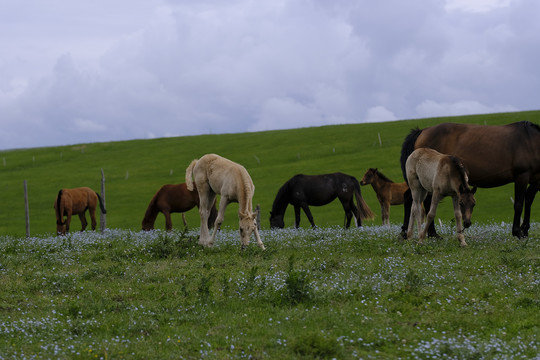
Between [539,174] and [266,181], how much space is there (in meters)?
43.1

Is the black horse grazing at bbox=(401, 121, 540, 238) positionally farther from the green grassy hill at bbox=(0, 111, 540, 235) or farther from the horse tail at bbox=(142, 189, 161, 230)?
the green grassy hill at bbox=(0, 111, 540, 235)

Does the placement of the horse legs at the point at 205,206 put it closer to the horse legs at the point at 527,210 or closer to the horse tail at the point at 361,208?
the horse legs at the point at 527,210

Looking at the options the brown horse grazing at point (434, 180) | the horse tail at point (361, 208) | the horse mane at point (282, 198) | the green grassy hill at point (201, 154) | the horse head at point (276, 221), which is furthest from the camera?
the green grassy hill at point (201, 154)

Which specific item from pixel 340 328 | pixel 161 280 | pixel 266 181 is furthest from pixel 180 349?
pixel 266 181

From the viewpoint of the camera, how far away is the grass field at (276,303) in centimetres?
751

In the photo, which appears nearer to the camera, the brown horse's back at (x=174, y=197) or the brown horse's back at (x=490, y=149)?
the brown horse's back at (x=490, y=149)

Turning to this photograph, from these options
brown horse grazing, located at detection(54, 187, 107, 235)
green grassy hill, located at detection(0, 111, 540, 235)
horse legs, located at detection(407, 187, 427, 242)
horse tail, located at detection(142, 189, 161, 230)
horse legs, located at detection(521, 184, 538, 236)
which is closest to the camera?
horse legs, located at detection(407, 187, 427, 242)

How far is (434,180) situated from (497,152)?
9.35 ft

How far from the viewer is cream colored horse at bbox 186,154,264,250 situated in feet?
47.0

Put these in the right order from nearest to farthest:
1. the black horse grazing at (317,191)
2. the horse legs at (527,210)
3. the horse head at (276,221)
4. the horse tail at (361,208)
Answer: the horse legs at (527,210)
the horse tail at (361,208)
the black horse grazing at (317,191)
the horse head at (276,221)

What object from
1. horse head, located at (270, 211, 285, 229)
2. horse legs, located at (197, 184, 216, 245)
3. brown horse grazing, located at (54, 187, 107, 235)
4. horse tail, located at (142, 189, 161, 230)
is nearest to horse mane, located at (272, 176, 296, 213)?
horse head, located at (270, 211, 285, 229)

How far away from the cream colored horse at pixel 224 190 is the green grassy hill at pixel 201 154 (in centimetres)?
2494

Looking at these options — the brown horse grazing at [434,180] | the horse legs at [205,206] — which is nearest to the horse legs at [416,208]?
the brown horse grazing at [434,180]

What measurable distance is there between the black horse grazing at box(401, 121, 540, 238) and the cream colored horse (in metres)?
4.72
